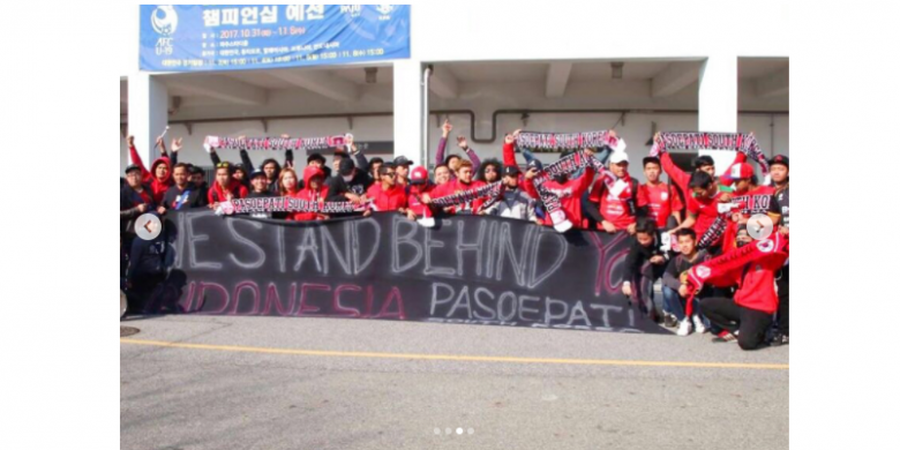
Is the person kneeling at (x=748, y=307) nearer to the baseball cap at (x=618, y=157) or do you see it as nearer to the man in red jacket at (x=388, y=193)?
the baseball cap at (x=618, y=157)

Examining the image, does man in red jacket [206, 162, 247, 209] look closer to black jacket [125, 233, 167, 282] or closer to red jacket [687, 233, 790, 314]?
black jacket [125, 233, 167, 282]

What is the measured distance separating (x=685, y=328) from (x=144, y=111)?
10.4 meters

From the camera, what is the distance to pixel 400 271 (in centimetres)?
827

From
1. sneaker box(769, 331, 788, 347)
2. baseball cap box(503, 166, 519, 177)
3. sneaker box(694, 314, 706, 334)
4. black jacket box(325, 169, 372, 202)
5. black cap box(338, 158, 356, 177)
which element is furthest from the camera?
black cap box(338, 158, 356, 177)

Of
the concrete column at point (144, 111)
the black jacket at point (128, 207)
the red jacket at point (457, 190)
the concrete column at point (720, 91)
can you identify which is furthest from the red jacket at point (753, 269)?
the concrete column at point (144, 111)

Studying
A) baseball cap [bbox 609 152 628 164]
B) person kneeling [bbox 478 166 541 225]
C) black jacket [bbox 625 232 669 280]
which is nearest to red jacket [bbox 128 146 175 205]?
person kneeling [bbox 478 166 541 225]

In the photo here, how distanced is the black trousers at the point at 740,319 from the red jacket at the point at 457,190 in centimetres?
268

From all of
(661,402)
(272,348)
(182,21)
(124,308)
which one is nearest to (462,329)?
(272,348)

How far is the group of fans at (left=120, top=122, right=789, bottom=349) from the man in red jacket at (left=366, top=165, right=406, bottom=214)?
0.05ft

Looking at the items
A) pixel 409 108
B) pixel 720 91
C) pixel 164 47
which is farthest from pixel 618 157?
pixel 164 47

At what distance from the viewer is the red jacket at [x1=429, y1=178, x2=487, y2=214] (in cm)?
840

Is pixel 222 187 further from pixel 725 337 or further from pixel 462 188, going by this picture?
pixel 725 337

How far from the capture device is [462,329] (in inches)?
302

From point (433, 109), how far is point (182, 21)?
637cm
